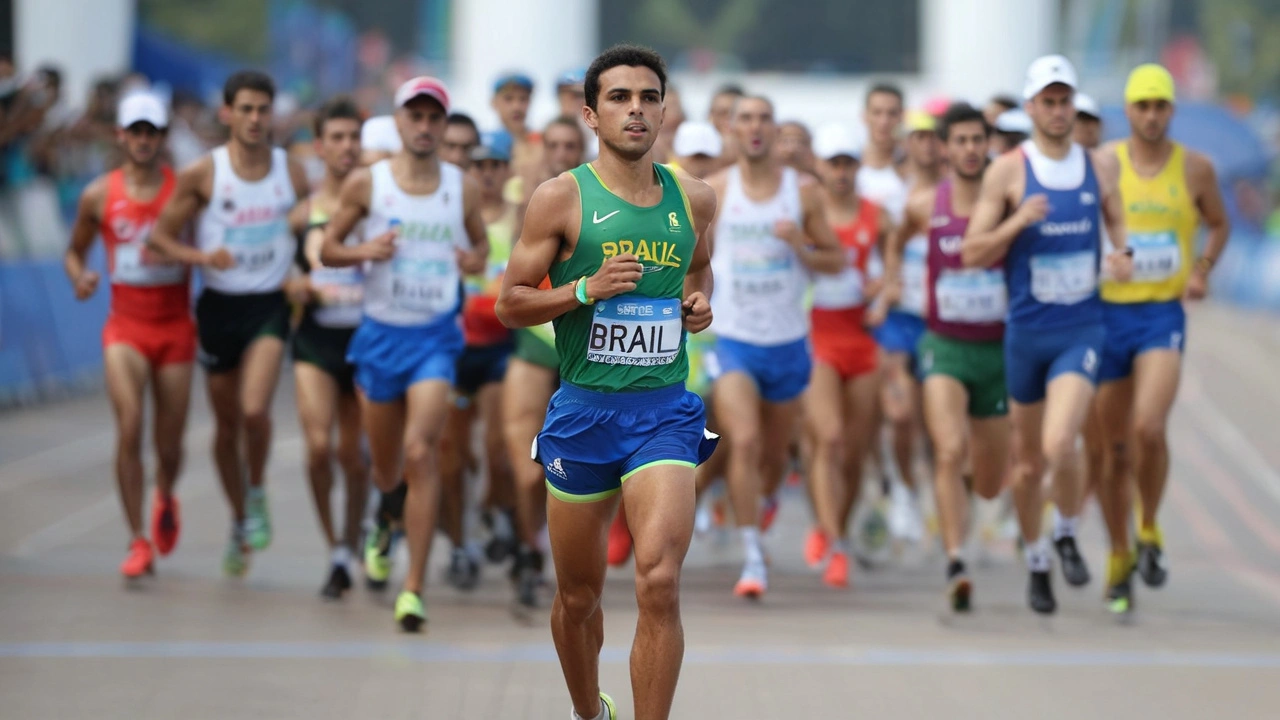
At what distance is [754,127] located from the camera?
425 inches

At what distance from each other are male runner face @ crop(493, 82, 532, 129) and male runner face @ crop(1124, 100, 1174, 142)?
3.94m

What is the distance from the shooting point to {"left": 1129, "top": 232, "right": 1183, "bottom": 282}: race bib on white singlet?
10.4m

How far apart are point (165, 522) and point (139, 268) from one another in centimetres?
136

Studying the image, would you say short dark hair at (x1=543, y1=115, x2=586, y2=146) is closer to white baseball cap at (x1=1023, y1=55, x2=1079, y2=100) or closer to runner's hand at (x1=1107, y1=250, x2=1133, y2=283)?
white baseball cap at (x1=1023, y1=55, x2=1079, y2=100)

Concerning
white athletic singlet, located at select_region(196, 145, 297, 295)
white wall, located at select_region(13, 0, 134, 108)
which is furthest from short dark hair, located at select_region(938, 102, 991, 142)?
white wall, located at select_region(13, 0, 134, 108)

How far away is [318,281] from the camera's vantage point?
1083 centimetres

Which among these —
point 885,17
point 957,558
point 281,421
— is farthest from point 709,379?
point 885,17

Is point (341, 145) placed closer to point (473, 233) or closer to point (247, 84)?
point (247, 84)

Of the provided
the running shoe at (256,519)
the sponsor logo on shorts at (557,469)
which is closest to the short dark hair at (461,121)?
the running shoe at (256,519)

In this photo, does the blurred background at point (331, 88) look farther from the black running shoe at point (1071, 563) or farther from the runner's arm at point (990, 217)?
the black running shoe at point (1071, 563)

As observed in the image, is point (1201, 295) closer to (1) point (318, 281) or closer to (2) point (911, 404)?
(2) point (911, 404)

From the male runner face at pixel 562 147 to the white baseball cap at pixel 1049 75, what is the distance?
95.3 inches

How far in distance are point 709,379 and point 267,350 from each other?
2.35 m

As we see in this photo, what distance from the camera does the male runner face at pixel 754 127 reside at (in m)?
10.8
